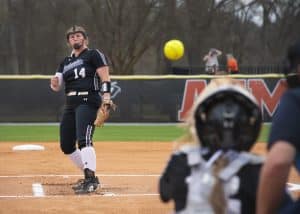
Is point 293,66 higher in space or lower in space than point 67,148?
higher

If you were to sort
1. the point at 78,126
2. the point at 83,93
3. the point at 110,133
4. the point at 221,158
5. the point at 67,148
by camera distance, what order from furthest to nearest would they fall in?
1. the point at 110,133
2. the point at 67,148
3. the point at 83,93
4. the point at 78,126
5. the point at 221,158

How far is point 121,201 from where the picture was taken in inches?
289

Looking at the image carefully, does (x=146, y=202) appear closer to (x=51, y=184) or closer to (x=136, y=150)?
(x=51, y=184)

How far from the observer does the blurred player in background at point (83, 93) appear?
8.15 meters

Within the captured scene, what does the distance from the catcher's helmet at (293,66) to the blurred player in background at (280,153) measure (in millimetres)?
130

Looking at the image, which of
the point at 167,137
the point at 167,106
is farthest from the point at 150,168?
the point at 167,106

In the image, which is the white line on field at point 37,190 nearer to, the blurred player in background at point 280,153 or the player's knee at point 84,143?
the player's knee at point 84,143

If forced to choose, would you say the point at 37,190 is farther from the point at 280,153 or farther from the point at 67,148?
the point at 280,153

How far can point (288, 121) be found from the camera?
238 cm

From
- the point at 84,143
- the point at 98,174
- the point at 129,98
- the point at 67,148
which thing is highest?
the point at 84,143

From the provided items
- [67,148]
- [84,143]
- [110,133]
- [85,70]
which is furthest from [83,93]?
[110,133]

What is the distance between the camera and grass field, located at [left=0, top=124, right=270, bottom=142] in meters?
15.9

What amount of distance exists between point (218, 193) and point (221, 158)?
5.0 inches

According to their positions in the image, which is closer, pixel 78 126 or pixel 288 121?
pixel 288 121
